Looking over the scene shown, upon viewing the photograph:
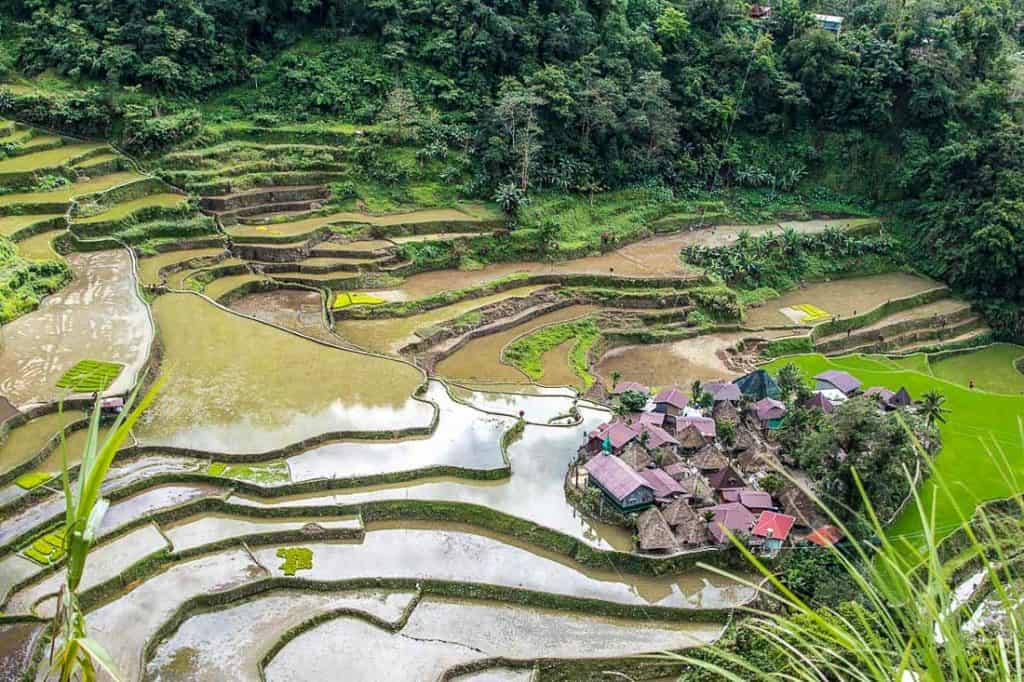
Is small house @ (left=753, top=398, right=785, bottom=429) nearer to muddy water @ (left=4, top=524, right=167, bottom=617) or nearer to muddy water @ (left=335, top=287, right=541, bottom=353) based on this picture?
muddy water @ (left=335, top=287, right=541, bottom=353)

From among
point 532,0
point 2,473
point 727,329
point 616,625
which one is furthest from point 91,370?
point 532,0

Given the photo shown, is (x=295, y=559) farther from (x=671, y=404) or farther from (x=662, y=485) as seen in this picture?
(x=671, y=404)

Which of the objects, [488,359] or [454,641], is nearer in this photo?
[454,641]

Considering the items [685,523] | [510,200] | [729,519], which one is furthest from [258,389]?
[510,200]

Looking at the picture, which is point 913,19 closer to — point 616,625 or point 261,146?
point 261,146

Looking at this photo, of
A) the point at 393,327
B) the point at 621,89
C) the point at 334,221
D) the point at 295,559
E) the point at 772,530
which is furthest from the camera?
the point at 621,89

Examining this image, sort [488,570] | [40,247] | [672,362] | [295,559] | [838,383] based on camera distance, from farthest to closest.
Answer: [672,362] < [40,247] < [838,383] < [488,570] < [295,559]

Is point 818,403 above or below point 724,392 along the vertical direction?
above
